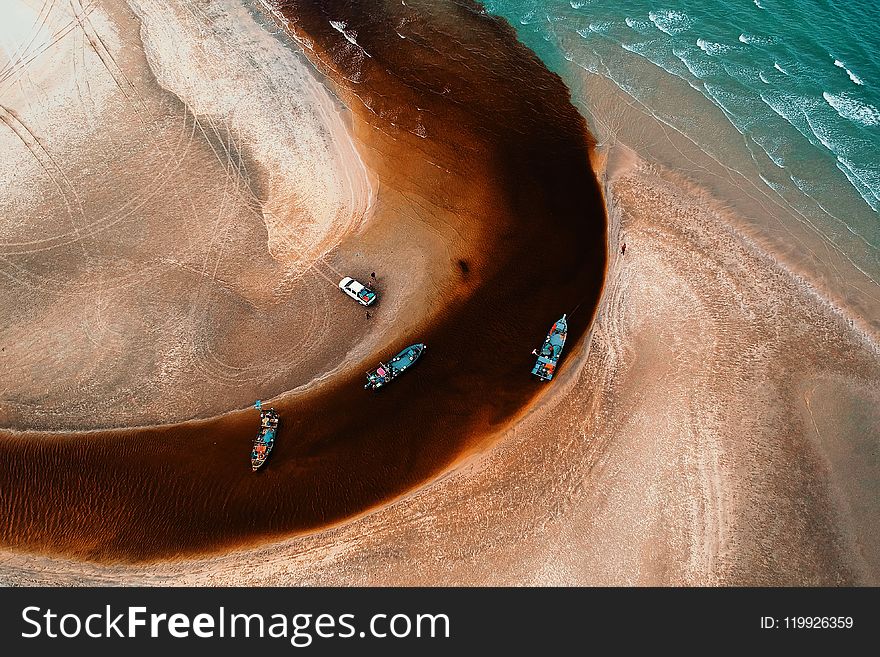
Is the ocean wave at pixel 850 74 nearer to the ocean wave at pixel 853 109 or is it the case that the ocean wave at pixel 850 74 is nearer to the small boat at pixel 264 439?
the ocean wave at pixel 853 109

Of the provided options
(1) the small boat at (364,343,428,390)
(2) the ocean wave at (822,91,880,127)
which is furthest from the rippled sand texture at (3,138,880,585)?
(2) the ocean wave at (822,91,880,127)

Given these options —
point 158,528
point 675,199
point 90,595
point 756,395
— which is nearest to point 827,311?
point 756,395

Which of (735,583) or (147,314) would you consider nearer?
(735,583)

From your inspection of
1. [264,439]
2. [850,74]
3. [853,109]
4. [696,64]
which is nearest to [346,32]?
[696,64]

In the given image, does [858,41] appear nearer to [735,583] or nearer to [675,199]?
[675,199]

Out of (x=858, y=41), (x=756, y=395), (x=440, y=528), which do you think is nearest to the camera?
(x=440, y=528)

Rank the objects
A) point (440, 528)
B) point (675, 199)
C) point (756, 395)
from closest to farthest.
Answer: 1. point (440, 528)
2. point (756, 395)
3. point (675, 199)

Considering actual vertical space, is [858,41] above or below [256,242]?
above
